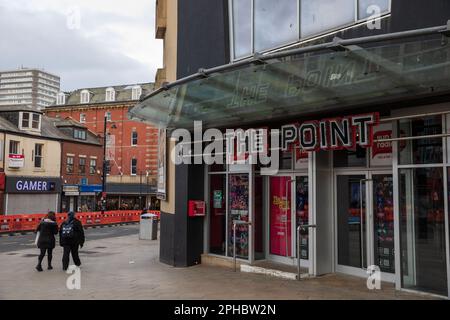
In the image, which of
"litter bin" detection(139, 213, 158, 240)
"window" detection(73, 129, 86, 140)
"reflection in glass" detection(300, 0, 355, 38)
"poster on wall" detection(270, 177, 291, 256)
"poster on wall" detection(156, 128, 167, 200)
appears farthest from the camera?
"window" detection(73, 129, 86, 140)

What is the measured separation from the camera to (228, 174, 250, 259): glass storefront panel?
37.3ft

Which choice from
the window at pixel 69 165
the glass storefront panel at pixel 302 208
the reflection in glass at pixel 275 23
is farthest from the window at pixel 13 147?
the glass storefront panel at pixel 302 208

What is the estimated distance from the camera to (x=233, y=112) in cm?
1032

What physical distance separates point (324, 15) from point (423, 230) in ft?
14.2

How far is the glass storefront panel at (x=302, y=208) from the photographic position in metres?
10.5

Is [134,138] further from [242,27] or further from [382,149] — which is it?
[382,149]

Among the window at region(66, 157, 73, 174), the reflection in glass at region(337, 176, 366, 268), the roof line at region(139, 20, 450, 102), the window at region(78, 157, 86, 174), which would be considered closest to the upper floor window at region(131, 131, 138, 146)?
the window at region(78, 157, 86, 174)

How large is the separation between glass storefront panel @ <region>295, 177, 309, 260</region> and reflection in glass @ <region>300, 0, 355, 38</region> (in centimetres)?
331

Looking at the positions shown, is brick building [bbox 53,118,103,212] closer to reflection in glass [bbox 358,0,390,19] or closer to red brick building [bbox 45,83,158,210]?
red brick building [bbox 45,83,158,210]

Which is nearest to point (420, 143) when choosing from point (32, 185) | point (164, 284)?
point (164, 284)

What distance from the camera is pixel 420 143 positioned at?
8.04 metres

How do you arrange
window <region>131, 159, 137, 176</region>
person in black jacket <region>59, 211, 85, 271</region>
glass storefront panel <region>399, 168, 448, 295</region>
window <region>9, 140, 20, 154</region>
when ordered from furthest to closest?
window <region>131, 159, 137, 176</region> < window <region>9, 140, 20, 154</region> < person in black jacket <region>59, 211, 85, 271</region> < glass storefront panel <region>399, 168, 448, 295</region>

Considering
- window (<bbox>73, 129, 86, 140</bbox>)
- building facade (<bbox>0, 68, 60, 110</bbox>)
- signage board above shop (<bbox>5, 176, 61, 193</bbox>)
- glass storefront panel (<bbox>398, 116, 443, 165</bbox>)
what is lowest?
signage board above shop (<bbox>5, 176, 61, 193</bbox>)
